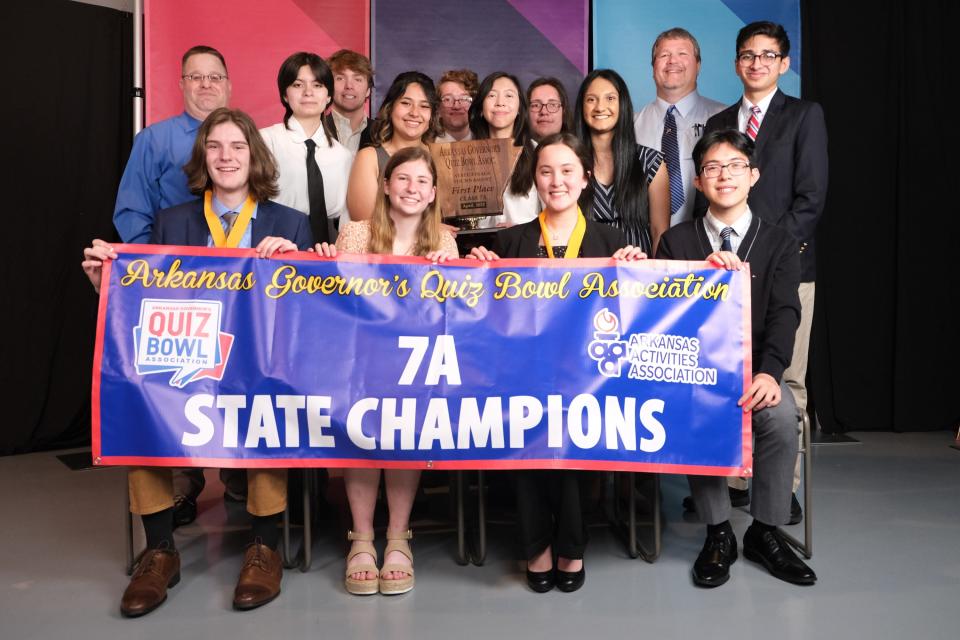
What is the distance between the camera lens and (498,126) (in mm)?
3701

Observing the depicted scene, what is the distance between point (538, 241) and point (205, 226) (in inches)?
46.5

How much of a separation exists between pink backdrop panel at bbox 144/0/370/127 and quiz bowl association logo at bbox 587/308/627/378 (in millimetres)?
2815

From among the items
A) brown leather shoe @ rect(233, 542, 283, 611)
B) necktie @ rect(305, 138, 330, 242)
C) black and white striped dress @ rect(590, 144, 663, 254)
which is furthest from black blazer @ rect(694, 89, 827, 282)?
brown leather shoe @ rect(233, 542, 283, 611)

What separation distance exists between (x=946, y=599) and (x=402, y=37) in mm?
3813

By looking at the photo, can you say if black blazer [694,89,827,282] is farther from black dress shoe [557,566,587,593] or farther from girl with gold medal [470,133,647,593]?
black dress shoe [557,566,587,593]

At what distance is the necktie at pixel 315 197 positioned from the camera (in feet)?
12.0

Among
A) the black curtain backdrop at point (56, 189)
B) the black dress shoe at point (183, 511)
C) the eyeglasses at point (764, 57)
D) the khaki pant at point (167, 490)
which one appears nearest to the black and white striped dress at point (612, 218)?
the eyeglasses at point (764, 57)

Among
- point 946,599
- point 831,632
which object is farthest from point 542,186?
point 946,599

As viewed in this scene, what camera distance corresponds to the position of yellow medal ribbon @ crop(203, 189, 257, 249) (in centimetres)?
302

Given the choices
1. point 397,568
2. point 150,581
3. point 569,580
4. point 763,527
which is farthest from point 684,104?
point 150,581

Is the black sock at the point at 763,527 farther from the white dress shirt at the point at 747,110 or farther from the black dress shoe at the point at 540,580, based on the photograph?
the white dress shirt at the point at 747,110

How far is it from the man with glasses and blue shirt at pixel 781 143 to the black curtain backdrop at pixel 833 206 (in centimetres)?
170

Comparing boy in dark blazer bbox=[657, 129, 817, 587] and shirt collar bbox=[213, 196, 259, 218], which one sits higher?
shirt collar bbox=[213, 196, 259, 218]

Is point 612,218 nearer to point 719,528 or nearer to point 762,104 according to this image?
point 762,104
